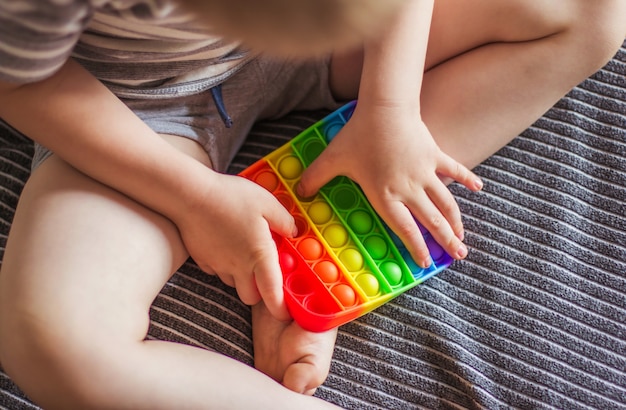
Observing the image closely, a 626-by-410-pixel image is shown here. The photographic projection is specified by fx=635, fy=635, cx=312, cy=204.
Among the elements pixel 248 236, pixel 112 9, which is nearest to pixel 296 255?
pixel 248 236

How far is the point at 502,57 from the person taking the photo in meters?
0.64

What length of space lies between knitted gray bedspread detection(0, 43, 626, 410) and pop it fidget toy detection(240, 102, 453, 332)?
0.06 m

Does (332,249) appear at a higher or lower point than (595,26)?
lower

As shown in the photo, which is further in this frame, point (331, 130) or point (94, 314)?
point (331, 130)

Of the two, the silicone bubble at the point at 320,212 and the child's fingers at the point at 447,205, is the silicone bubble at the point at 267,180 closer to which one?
the silicone bubble at the point at 320,212

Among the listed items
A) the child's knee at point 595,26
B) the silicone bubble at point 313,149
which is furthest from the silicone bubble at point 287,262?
the child's knee at point 595,26

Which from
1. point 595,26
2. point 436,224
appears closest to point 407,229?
point 436,224

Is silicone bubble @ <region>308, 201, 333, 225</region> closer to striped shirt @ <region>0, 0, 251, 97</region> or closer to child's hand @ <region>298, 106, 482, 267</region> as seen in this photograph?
child's hand @ <region>298, 106, 482, 267</region>

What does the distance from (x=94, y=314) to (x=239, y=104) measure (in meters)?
0.25

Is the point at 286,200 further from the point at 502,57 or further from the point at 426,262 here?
the point at 502,57

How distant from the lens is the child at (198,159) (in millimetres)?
517

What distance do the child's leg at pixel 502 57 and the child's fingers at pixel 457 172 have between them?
29mm

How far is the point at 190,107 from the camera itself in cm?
62

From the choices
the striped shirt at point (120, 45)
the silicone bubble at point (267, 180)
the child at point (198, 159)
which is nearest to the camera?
the striped shirt at point (120, 45)
